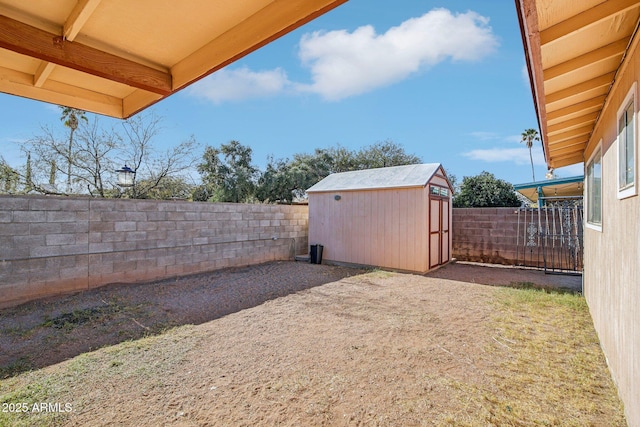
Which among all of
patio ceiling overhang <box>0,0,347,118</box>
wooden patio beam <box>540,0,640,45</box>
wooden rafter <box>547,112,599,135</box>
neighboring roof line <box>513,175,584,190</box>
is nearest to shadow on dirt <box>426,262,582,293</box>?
neighboring roof line <box>513,175,584,190</box>

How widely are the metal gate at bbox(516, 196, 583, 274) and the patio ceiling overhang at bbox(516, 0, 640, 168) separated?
4.95m

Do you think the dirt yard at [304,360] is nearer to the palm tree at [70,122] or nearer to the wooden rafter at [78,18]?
the wooden rafter at [78,18]

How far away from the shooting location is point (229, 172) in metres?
14.5

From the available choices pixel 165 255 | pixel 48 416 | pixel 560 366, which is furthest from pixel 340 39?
pixel 48 416

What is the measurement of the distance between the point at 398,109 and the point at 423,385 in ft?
49.6

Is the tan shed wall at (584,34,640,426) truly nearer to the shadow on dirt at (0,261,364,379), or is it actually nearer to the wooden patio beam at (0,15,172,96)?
the wooden patio beam at (0,15,172,96)

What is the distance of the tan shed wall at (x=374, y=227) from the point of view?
6.95 meters

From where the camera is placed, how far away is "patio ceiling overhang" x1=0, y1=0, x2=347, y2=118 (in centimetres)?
142

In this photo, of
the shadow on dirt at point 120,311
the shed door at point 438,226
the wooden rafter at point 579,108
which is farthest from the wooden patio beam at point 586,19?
the shed door at point 438,226

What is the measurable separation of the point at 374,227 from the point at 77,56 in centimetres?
665

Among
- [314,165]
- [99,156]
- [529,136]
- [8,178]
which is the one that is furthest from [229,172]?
[529,136]

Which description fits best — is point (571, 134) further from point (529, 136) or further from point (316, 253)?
point (529, 136)

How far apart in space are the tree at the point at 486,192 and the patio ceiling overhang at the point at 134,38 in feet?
44.4

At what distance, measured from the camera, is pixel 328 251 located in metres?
8.50
